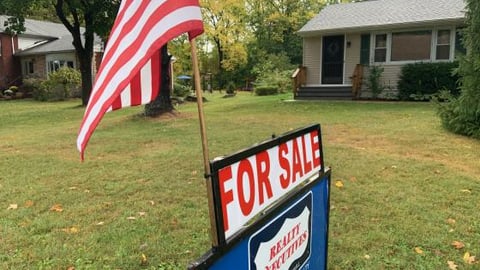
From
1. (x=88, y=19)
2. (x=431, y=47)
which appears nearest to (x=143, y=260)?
(x=431, y=47)

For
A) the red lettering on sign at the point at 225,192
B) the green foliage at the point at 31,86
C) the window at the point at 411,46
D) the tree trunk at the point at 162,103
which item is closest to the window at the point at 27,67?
the green foliage at the point at 31,86

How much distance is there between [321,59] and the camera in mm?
18453

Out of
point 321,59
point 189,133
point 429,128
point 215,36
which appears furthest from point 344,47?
point 215,36

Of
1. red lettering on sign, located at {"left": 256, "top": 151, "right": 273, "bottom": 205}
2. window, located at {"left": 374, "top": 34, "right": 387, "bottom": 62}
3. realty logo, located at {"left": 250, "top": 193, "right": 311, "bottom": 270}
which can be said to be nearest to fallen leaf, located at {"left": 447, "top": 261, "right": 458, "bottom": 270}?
realty logo, located at {"left": 250, "top": 193, "right": 311, "bottom": 270}

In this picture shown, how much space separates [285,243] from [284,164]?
1.29ft

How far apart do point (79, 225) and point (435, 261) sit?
3.02m

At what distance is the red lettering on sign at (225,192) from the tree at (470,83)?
7.67m

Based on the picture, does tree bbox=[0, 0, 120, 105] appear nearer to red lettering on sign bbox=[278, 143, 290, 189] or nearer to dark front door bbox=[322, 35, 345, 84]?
dark front door bbox=[322, 35, 345, 84]

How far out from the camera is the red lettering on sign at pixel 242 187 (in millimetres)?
1704

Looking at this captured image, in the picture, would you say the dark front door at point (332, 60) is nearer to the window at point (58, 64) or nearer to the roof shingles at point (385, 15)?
the roof shingles at point (385, 15)

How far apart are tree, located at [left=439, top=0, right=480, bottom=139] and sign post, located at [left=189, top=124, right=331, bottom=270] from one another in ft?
22.3

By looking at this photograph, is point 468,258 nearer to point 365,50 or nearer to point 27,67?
point 365,50

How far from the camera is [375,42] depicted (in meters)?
17.2

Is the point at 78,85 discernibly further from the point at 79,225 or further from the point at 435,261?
the point at 435,261
